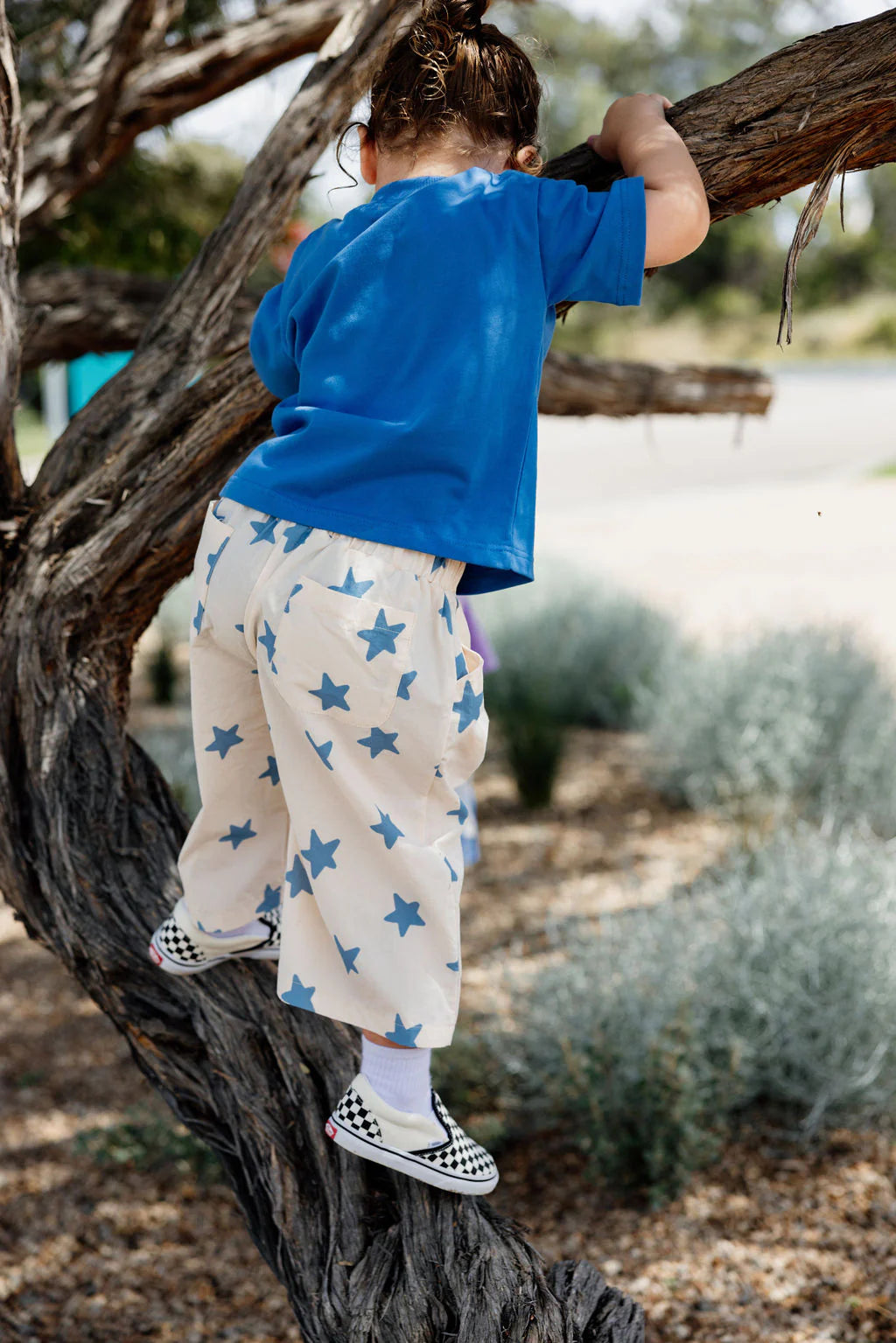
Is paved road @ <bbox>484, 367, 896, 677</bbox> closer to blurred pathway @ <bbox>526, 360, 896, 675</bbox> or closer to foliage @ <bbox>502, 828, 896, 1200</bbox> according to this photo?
blurred pathway @ <bbox>526, 360, 896, 675</bbox>

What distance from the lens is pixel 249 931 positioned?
189cm

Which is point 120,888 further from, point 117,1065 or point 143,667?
point 143,667

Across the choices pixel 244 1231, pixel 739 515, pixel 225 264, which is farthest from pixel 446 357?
pixel 739 515

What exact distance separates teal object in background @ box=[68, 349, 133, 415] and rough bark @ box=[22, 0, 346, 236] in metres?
1.30

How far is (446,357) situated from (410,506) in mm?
195


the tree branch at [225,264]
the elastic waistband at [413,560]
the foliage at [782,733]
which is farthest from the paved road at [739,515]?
the elastic waistband at [413,560]

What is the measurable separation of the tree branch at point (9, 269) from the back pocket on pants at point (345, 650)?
0.93m

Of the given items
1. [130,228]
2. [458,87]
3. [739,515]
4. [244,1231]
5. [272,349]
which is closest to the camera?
[458,87]

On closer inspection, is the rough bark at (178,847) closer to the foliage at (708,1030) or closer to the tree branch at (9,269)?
the tree branch at (9,269)

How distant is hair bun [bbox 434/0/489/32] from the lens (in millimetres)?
1622

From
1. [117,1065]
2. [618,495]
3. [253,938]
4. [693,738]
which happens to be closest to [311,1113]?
[253,938]

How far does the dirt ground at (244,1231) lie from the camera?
223 cm

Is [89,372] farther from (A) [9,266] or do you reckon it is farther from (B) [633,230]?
(B) [633,230]

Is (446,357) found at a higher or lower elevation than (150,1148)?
higher
